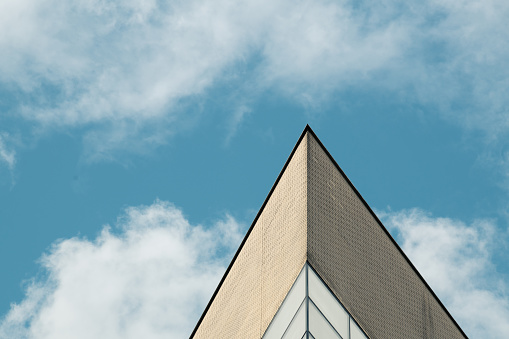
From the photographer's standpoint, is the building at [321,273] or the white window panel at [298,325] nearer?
the white window panel at [298,325]

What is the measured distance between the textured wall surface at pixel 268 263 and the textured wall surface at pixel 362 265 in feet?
1.94

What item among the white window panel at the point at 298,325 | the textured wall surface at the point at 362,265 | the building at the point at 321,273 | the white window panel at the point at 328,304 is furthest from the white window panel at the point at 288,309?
the textured wall surface at the point at 362,265

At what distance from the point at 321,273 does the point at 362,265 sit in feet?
7.48

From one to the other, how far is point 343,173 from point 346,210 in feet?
5.23

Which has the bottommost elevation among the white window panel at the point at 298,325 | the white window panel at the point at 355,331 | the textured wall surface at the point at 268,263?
the white window panel at the point at 298,325

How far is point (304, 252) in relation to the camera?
2477 centimetres

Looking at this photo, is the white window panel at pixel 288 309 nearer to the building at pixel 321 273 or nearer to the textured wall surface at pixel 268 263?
the building at pixel 321 273

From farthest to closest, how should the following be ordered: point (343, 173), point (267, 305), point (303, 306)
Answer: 1. point (343, 173)
2. point (267, 305)
3. point (303, 306)

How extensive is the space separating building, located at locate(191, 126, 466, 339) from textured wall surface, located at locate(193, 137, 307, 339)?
0.04m

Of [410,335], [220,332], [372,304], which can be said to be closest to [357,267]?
[372,304]

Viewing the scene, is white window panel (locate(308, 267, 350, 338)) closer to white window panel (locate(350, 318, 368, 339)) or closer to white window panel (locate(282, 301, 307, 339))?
white window panel (locate(350, 318, 368, 339))

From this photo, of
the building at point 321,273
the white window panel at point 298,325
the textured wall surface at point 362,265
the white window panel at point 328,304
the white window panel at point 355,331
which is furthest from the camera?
the textured wall surface at point 362,265

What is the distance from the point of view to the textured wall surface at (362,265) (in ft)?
83.5

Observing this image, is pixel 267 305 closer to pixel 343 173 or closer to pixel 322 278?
pixel 322 278
